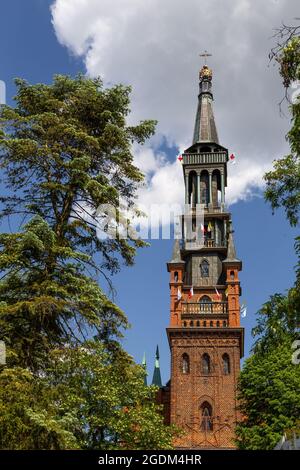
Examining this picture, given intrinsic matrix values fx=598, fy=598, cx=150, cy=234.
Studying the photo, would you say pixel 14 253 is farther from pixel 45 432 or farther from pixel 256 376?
pixel 256 376

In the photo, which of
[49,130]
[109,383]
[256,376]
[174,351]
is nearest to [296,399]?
[256,376]

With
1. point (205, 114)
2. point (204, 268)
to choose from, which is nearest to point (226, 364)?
point (204, 268)

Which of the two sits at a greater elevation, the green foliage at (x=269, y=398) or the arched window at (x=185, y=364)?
the arched window at (x=185, y=364)

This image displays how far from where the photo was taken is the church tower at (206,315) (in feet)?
132

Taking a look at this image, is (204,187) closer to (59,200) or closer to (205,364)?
(205,364)

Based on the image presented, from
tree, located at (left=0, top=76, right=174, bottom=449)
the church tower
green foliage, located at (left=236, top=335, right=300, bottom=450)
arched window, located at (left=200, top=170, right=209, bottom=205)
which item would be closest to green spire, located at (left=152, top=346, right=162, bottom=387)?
the church tower

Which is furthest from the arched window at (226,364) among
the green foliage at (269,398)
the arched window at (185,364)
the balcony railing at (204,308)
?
the green foliage at (269,398)

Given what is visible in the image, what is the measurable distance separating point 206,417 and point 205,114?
2888 cm

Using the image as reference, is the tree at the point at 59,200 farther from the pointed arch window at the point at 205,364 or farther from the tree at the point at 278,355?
the pointed arch window at the point at 205,364

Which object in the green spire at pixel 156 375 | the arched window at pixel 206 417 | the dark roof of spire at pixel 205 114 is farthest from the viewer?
the green spire at pixel 156 375

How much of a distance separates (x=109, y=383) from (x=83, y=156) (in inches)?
312

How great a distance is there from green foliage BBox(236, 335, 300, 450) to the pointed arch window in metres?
10.7

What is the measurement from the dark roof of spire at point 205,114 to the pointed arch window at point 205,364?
2056 cm

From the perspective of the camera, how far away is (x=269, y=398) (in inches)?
1139
